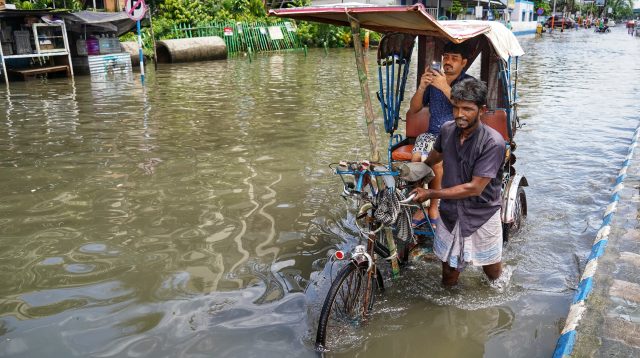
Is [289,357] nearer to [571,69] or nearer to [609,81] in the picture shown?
[609,81]

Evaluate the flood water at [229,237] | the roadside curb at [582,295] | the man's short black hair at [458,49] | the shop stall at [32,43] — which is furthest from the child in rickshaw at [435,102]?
the shop stall at [32,43]

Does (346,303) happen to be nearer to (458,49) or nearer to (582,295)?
(582,295)

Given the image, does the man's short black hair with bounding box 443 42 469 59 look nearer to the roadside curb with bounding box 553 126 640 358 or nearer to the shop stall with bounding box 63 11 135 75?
the roadside curb with bounding box 553 126 640 358

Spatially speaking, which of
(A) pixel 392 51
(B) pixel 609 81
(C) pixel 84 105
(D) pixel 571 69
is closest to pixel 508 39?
(A) pixel 392 51

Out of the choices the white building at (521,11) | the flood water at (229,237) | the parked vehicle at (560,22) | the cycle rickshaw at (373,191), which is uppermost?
the white building at (521,11)

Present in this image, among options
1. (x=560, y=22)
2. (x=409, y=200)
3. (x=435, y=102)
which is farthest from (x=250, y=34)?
(x=560, y=22)

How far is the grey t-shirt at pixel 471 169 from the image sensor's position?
→ 139 inches

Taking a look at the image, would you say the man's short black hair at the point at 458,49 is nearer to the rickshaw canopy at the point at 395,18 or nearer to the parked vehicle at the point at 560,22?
the rickshaw canopy at the point at 395,18

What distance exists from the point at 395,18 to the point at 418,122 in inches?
63.6

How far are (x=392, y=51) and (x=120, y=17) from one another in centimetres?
1485

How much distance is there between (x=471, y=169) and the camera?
12.0 feet

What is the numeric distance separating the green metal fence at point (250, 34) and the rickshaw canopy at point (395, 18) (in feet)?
69.0

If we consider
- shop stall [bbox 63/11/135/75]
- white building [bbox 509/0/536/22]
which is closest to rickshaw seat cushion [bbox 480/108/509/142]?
shop stall [bbox 63/11/135/75]

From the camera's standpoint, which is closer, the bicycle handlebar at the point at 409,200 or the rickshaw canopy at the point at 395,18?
the rickshaw canopy at the point at 395,18
